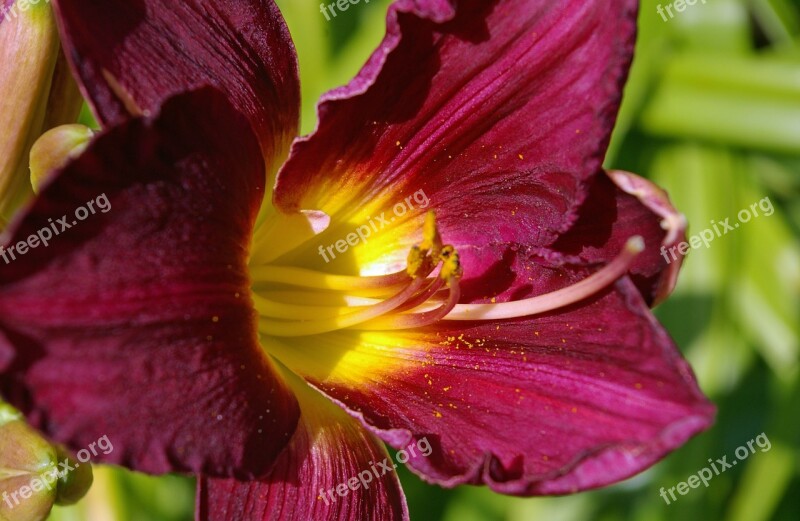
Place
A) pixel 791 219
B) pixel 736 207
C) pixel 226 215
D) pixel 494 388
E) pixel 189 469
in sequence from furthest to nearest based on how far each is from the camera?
1. pixel 791 219
2. pixel 736 207
3. pixel 494 388
4. pixel 226 215
5. pixel 189 469

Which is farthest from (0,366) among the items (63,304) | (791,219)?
(791,219)

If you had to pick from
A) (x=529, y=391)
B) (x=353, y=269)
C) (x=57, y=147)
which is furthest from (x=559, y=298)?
(x=57, y=147)

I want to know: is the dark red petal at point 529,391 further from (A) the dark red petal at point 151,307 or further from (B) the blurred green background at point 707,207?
(B) the blurred green background at point 707,207

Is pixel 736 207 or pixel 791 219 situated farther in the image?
pixel 791 219

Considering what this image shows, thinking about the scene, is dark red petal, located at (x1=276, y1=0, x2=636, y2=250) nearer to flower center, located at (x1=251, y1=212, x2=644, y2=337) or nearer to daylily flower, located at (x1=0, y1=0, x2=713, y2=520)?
daylily flower, located at (x1=0, y1=0, x2=713, y2=520)

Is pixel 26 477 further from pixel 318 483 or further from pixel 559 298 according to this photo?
pixel 559 298

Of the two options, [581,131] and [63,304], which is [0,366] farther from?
[581,131]
